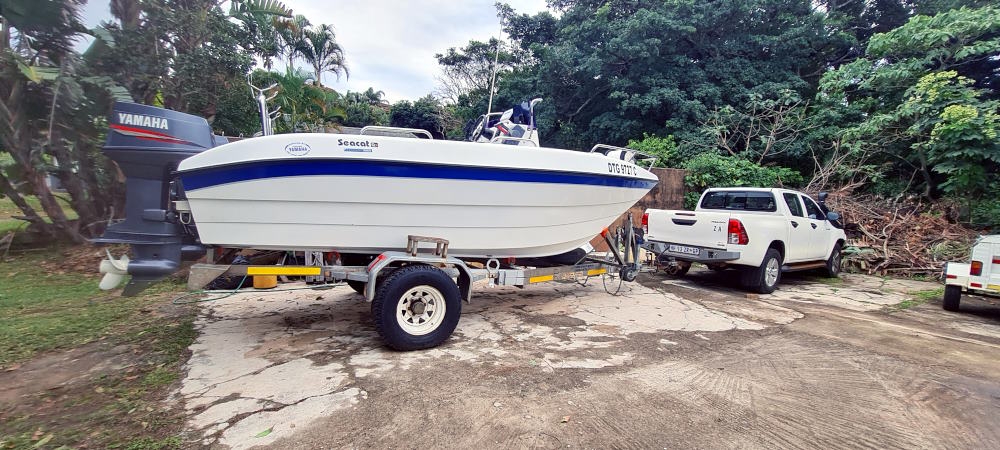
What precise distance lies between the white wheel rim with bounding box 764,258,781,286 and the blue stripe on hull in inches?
166

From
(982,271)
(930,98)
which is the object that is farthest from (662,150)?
(982,271)

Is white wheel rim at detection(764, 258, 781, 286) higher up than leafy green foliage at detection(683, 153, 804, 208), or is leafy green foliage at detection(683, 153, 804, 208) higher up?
leafy green foliage at detection(683, 153, 804, 208)

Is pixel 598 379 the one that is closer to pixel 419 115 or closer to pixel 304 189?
pixel 304 189

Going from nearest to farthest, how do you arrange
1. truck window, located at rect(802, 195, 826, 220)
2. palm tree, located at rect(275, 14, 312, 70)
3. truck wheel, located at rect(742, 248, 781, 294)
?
truck wheel, located at rect(742, 248, 781, 294) < truck window, located at rect(802, 195, 826, 220) < palm tree, located at rect(275, 14, 312, 70)

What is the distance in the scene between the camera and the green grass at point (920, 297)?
5.69 metres

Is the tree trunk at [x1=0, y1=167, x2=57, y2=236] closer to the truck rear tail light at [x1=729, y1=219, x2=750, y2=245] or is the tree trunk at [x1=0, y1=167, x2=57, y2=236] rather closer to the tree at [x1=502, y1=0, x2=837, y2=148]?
the truck rear tail light at [x1=729, y1=219, x2=750, y2=245]

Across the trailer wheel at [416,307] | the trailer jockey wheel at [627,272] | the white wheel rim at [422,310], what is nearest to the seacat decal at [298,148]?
the trailer wheel at [416,307]

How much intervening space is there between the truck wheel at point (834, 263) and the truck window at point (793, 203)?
1.43 meters

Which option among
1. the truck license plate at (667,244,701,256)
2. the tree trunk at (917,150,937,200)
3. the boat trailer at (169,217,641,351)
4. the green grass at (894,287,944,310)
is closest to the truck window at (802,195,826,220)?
the green grass at (894,287,944,310)

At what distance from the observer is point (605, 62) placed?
15.4m

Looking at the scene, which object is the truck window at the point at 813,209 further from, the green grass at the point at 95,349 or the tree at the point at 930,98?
the green grass at the point at 95,349

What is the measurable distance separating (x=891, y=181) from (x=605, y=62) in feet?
29.1

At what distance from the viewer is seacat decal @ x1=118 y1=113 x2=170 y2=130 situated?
3.27 meters

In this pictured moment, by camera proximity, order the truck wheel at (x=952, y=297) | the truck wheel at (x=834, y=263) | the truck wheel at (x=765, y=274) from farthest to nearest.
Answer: the truck wheel at (x=834, y=263), the truck wheel at (x=765, y=274), the truck wheel at (x=952, y=297)
